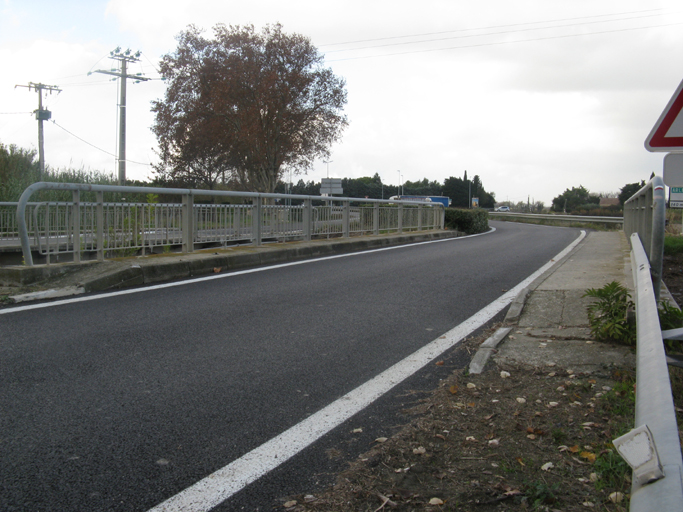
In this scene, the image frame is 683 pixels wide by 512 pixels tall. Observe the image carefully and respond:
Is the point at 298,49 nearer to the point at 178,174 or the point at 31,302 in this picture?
the point at 178,174

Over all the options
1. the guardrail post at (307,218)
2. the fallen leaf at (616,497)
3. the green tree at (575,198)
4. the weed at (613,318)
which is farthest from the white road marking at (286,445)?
the green tree at (575,198)

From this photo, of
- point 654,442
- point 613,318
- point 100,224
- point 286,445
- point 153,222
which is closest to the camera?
point 654,442

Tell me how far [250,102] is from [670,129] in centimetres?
2922

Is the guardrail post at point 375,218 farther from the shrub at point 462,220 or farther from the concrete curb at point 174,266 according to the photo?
the shrub at point 462,220

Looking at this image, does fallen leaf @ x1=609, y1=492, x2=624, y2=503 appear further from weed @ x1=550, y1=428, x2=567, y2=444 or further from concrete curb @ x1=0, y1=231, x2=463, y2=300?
concrete curb @ x1=0, y1=231, x2=463, y2=300

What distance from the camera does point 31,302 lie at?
254 inches

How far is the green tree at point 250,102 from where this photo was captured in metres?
30.4

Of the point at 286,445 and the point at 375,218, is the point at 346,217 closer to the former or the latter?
the point at 375,218

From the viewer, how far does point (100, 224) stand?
8133mm

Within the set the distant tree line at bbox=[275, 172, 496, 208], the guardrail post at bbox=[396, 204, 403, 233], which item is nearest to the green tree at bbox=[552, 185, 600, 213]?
the distant tree line at bbox=[275, 172, 496, 208]

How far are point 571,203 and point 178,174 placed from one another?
95888 mm

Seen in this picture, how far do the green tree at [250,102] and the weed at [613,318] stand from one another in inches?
1055

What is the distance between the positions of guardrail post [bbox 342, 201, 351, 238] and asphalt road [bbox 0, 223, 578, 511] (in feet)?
23.9

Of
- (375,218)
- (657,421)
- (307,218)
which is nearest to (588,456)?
(657,421)
